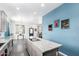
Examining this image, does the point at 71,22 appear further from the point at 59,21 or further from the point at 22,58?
the point at 22,58

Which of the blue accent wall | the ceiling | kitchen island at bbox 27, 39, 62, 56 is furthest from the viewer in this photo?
the ceiling

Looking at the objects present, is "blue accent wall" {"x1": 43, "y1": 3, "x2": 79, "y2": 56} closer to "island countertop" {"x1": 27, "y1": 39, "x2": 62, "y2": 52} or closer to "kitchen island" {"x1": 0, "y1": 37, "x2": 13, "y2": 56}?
"island countertop" {"x1": 27, "y1": 39, "x2": 62, "y2": 52}

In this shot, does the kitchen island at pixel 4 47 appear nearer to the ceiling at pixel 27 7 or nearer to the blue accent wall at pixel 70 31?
the ceiling at pixel 27 7

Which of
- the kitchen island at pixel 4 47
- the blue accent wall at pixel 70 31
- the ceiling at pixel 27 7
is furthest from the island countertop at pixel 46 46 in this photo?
the ceiling at pixel 27 7

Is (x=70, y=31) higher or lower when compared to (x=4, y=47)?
higher

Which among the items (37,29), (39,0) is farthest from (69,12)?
(37,29)

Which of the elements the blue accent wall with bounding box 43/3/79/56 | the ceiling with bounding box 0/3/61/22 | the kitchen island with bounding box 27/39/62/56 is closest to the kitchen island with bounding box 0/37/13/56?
the kitchen island with bounding box 27/39/62/56

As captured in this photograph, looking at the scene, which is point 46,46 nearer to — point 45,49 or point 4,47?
point 45,49

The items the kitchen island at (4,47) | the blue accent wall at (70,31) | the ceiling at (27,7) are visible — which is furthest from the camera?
the ceiling at (27,7)

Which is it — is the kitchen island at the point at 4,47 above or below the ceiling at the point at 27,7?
below

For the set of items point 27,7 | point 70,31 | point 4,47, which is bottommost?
point 4,47

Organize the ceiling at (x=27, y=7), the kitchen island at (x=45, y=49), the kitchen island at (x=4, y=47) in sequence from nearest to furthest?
the kitchen island at (x=45, y=49)
the kitchen island at (x=4, y=47)
the ceiling at (x=27, y=7)

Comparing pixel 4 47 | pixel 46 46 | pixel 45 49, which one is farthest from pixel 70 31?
pixel 4 47

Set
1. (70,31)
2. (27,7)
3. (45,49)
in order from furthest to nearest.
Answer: (27,7)
(70,31)
(45,49)
